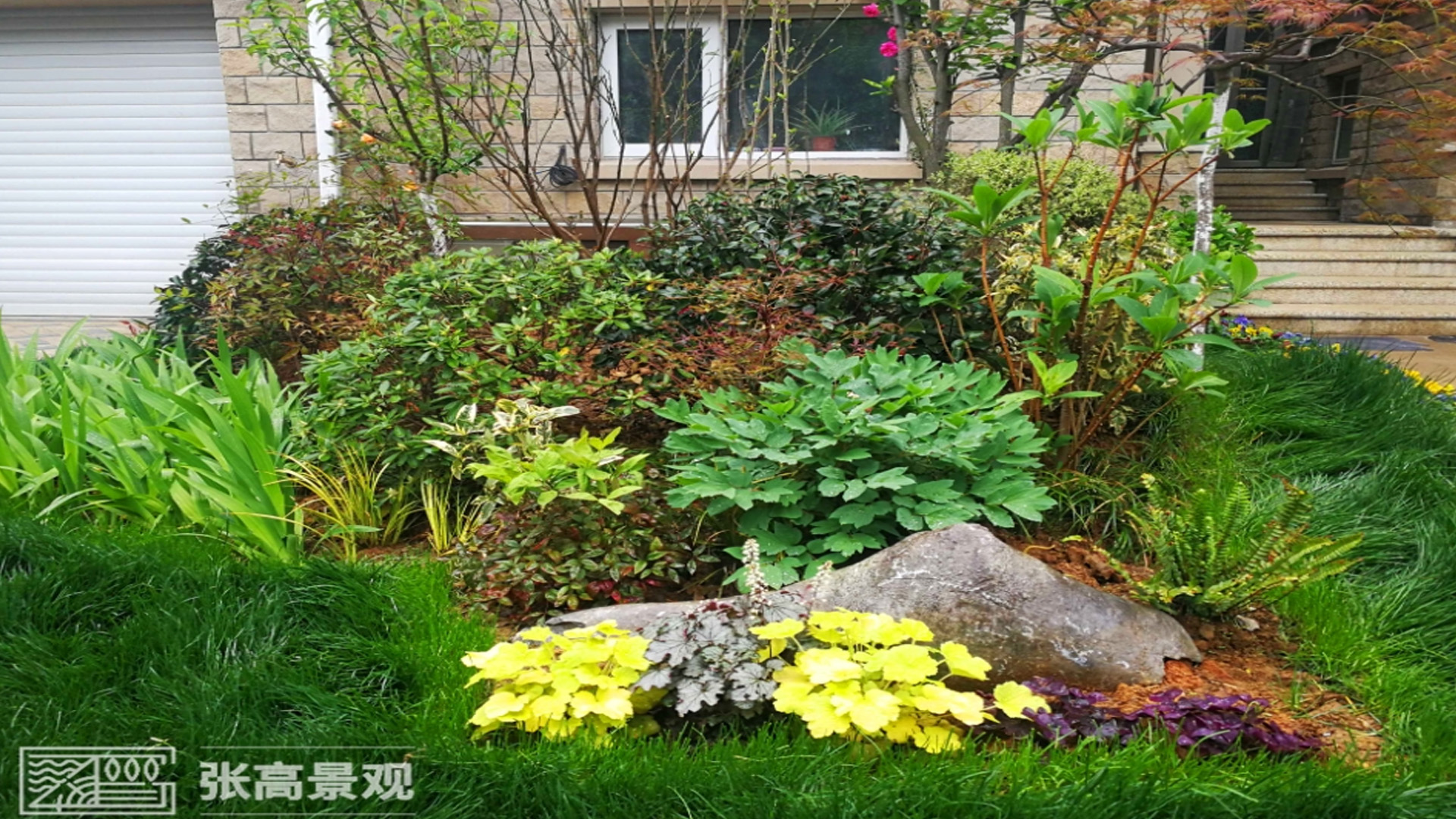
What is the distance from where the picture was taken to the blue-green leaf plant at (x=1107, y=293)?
3.23m

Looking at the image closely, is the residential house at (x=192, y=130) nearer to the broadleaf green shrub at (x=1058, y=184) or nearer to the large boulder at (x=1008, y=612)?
the broadleaf green shrub at (x=1058, y=184)

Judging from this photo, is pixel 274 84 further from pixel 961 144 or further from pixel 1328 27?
pixel 1328 27

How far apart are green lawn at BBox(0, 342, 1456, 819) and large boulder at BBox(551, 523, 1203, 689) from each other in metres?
0.33

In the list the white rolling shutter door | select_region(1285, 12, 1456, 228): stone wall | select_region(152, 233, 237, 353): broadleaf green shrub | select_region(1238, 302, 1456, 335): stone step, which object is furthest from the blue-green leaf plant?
the white rolling shutter door

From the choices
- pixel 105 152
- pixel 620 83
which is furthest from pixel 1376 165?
pixel 105 152

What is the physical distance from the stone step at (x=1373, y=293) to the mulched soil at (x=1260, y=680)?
20.0 feet

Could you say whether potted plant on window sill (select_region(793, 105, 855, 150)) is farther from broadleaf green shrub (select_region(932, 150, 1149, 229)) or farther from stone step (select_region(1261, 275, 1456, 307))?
stone step (select_region(1261, 275, 1456, 307))

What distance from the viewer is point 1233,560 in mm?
2871

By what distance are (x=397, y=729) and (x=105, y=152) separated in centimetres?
961

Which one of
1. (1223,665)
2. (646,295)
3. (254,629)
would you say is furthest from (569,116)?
(1223,665)

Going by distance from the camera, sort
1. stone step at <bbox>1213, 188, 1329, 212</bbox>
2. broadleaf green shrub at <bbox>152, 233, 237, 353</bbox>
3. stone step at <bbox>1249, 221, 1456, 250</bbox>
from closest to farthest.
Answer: broadleaf green shrub at <bbox>152, 233, 237, 353</bbox>, stone step at <bbox>1249, 221, 1456, 250</bbox>, stone step at <bbox>1213, 188, 1329, 212</bbox>

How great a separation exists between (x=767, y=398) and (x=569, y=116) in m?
3.46

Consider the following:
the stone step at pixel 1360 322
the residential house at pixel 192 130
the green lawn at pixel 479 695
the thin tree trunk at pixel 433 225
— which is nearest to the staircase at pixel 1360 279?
the stone step at pixel 1360 322

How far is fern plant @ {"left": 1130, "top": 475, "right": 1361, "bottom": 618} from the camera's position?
279 cm
